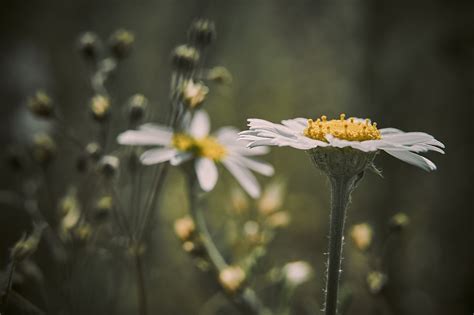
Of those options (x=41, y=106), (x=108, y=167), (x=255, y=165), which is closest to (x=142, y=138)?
(x=108, y=167)

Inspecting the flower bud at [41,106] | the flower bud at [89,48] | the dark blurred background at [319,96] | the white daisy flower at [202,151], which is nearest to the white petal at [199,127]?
the white daisy flower at [202,151]

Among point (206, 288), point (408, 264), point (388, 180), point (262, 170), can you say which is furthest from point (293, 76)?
point (262, 170)

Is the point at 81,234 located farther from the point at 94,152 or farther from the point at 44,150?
the point at 44,150

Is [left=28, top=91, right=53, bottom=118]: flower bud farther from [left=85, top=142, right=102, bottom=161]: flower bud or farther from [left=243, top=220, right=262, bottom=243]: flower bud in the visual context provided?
[left=243, top=220, right=262, bottom=243]: flower bud

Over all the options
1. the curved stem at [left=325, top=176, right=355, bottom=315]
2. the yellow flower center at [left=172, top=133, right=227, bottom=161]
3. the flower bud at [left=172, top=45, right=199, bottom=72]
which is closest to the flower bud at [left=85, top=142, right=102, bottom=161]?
the yellow flower center at [left=172, top=133, right=227, bottom=161]

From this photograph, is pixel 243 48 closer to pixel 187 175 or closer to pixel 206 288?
pixel 206 288
